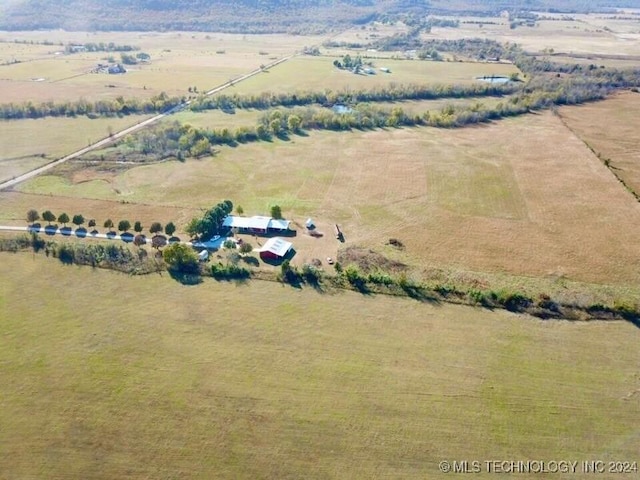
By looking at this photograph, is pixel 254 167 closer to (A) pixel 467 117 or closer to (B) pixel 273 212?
(B) pixel 273 212

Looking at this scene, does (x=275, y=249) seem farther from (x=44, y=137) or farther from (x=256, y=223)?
(x=44, y=137)

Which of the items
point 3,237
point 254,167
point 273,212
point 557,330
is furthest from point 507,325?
point 3,237

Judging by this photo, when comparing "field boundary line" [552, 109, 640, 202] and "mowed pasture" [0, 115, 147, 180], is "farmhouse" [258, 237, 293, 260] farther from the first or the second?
"field boundary line" [552, 109, 640, 202]

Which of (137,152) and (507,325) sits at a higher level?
(137,152)

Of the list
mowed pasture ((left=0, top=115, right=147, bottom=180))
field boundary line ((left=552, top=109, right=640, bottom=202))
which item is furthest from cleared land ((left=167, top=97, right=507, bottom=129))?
field boundary line ((left=552, top=109, right=640, bottom=202))

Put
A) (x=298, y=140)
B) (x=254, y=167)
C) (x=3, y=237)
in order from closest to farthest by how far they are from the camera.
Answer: (x=3, y=237) → (x=254, y=167) → (x=298, y=140)

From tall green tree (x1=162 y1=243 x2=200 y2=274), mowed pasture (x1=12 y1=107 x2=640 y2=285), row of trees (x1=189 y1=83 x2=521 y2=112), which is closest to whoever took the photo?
tall green tree (x1=162 y1=243 x2=200 y2=274)

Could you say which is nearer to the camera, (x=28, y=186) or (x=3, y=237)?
(x=3, y=237)
